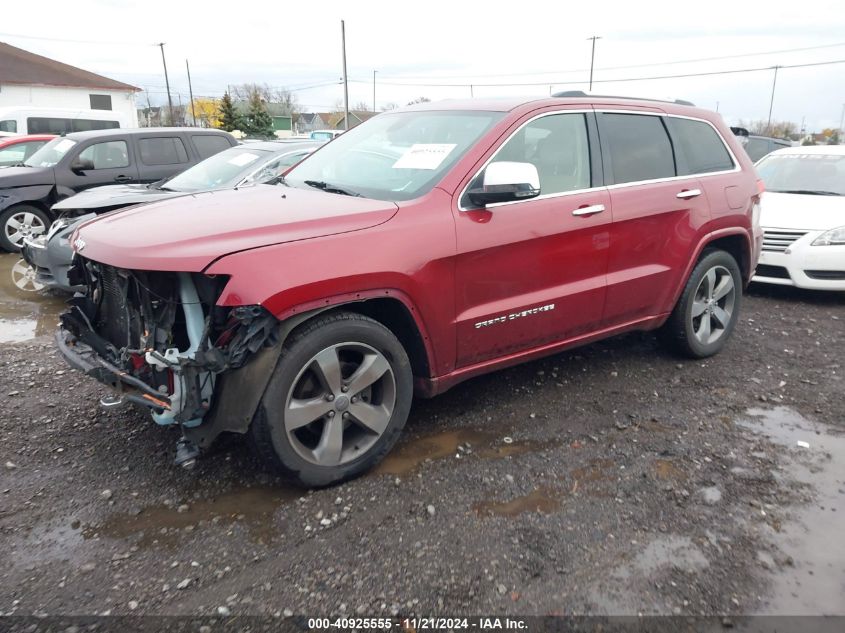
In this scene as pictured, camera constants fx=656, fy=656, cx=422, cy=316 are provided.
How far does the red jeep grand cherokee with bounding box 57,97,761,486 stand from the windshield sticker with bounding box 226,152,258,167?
320cm

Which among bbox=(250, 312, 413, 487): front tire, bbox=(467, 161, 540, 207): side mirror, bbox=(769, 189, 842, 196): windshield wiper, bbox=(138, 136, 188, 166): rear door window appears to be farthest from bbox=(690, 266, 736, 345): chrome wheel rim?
bbox=(138, 136, 188, 166): rear door window

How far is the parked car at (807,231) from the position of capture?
6.71 meters

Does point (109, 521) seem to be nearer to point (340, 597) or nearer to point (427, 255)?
point (340, 597)

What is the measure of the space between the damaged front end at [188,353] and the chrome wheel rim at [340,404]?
9.5 inches

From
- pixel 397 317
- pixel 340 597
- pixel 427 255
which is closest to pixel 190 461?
pixel 340 597

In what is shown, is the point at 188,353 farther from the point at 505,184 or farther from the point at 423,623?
the point at 505,184

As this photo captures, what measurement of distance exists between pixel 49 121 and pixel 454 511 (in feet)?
55.4

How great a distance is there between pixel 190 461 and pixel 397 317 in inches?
46.8

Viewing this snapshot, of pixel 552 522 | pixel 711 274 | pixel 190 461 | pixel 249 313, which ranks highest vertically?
pixel 249 313

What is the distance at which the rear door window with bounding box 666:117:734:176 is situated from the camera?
461cm

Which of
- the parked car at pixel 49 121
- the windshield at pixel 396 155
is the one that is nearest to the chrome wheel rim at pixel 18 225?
the windshield at pixel 396 155

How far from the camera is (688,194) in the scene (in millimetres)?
4453

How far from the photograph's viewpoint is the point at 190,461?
114 inches

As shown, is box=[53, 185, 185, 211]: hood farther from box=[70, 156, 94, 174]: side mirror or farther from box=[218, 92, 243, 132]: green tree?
box=[218, 92, 243, 132]: green tree
